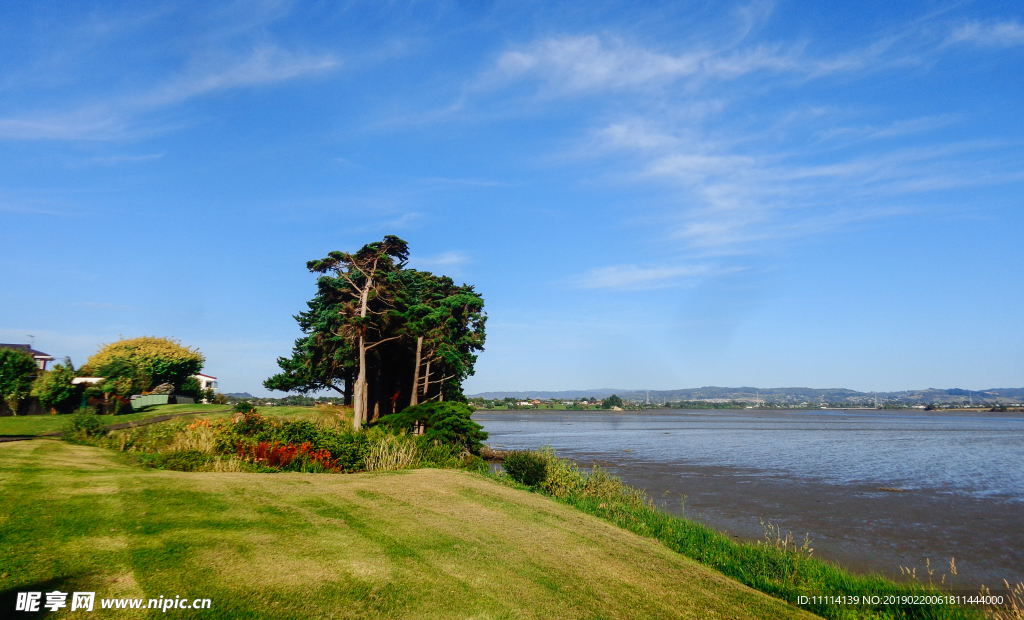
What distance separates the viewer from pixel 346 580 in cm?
725

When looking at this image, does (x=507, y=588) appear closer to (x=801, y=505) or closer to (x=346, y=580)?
(x=346, y=580)

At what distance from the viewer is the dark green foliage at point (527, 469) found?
2105cm

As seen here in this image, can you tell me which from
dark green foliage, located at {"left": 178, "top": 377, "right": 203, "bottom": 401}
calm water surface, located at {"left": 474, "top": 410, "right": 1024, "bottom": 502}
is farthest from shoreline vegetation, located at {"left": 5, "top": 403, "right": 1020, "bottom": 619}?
dark green foliage, located at {"left": 178, "top": 377, "right": 203, "bottom": 401}

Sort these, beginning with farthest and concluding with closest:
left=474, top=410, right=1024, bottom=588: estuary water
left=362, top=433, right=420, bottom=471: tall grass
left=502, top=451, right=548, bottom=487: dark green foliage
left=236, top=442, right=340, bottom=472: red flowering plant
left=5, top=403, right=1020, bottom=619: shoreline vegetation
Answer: left=502, top=451, right=548, bottom=487: dark green foliage < left=362, top=433, right=420, bottom=471: tall grass < left=474, top=410, right=1024, bottom=588: estuary water < left=236, top=442, right=340, bottom=472: red flowering plant < left=5, top=403, right=1020, bottom=619: shoreline vegetation

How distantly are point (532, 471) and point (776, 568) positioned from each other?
35.1 ft

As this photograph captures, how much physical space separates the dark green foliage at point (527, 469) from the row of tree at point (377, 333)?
9.86 metres

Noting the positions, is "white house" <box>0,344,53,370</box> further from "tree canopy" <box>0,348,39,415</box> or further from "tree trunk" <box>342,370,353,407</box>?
"tree trunk" <box>342,370,353,407</box>

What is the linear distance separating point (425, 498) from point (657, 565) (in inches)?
212

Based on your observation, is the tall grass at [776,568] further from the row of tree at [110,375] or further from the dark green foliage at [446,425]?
the row of tree at [110,375]

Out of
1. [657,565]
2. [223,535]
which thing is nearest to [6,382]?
[223,535]

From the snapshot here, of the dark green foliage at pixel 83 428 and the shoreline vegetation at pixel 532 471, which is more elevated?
the dark green foliage at pixel 83 428

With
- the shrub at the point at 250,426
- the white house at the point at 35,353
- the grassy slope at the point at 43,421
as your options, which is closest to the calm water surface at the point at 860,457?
the grassy slope at the point at 43,421

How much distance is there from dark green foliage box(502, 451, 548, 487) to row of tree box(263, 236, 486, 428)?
9.86 meters

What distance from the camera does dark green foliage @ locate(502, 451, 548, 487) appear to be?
21.0 metres
